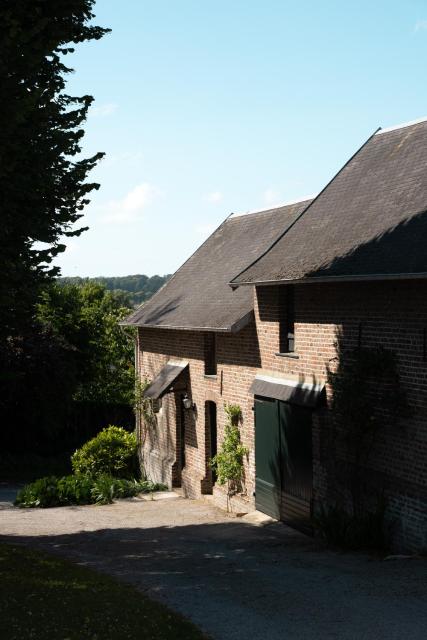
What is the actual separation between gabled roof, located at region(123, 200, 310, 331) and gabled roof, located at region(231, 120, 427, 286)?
1895 millimetres

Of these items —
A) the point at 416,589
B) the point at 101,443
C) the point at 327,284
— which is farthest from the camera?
the point at 101,443

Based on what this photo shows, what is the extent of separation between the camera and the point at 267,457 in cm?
1866

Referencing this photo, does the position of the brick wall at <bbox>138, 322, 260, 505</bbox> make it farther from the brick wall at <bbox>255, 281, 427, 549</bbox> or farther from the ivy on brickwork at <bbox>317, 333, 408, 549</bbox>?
the ivy on brickwork at <bbox>317, 333, 408, 549</bbox>

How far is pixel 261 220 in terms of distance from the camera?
24328 millimetres

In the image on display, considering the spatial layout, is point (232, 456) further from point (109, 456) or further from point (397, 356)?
point (109, 456)

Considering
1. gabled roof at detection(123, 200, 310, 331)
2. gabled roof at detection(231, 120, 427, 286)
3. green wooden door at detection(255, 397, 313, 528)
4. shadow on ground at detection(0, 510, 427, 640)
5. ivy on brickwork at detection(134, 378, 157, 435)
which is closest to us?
shadow on ground at detection(0, 510, 427, 640)

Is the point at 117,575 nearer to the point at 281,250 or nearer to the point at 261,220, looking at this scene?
the point at 281,250

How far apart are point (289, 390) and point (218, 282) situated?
6.36m

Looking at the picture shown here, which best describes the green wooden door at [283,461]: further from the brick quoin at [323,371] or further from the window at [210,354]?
the window at [210,354]

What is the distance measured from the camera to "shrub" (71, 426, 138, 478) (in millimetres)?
26344

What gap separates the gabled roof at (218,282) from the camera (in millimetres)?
20750

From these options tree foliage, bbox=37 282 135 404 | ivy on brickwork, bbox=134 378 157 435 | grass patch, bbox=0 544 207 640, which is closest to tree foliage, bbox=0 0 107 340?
grass patch, bbox=0 544 207 640

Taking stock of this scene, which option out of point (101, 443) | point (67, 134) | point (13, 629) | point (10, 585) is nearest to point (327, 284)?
point (67, 134)

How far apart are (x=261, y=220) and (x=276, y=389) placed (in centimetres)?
758
